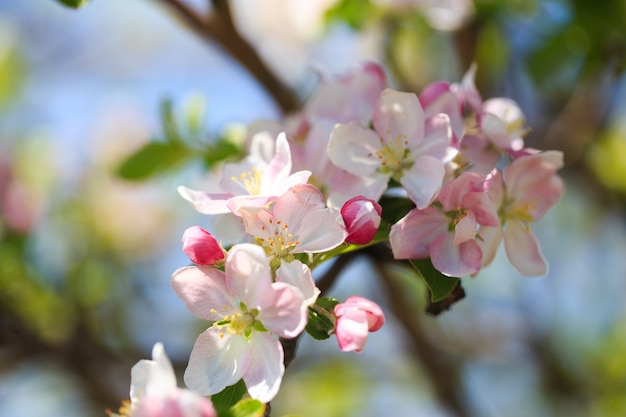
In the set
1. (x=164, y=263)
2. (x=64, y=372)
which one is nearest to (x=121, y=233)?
(x=164, y=263)

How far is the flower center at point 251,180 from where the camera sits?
3.34 feet

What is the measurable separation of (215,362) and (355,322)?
0.18m

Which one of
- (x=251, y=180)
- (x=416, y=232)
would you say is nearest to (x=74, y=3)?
(x=251, y=180)

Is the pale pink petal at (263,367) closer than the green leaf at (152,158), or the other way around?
the pale pink petal at (263,367)

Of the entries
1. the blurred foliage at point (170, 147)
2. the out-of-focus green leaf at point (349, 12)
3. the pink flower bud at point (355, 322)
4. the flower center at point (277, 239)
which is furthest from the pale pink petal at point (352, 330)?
the out-of-focus green leaf at point (349, 12)

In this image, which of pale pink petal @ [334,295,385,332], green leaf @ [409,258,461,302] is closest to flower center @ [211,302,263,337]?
pale pink petal @ [334,295,385,332]

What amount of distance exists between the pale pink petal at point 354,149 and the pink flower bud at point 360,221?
13cm

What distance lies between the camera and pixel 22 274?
2092 mm

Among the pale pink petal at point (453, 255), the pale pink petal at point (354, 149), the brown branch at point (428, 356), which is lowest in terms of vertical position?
the brown branch at point (428, 356)

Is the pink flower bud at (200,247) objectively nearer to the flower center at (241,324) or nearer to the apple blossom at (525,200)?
the flower center at (241,324)

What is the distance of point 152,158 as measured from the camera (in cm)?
160

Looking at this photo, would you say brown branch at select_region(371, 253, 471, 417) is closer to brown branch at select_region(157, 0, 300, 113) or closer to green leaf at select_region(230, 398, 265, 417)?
brown branch at select_region(157, 0, 300, 113)

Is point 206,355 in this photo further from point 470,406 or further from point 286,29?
point 286,29

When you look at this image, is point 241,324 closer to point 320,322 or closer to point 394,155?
point 320,322
